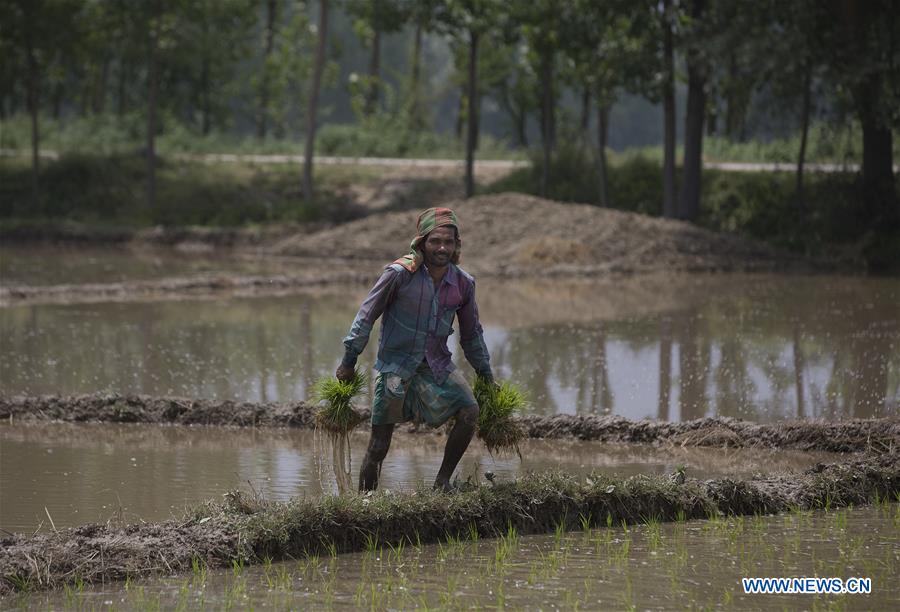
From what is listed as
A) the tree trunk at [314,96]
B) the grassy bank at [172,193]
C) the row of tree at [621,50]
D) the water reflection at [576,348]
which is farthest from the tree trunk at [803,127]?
the tree trunk at [314,96]

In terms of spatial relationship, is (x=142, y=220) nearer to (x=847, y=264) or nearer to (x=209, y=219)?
(x=209, y=219)

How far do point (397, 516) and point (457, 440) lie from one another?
717 mm

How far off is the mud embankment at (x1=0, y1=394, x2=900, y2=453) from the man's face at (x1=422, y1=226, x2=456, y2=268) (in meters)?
2.57

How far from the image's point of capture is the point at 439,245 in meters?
7.63

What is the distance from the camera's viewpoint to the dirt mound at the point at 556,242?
25703 mm

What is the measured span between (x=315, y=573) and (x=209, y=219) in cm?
2893

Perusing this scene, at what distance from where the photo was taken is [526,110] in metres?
46.9

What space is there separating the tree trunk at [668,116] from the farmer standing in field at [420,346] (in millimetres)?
22118

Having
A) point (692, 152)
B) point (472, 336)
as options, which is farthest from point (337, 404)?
point (692, 152)

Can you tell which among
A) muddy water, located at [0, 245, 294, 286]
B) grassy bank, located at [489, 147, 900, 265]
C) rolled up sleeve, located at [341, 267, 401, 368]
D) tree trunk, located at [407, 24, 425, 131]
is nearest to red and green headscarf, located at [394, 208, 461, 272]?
rolled up sleeve, located at [341, 267, 401, 368]

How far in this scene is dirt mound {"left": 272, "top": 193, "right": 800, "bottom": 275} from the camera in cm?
2570

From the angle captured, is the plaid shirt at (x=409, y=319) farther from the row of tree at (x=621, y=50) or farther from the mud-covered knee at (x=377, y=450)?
the row of tree at (x=621, y=50)

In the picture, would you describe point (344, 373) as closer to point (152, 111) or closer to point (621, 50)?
point (621, 50)

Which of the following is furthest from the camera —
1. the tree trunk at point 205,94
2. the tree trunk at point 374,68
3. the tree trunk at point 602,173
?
the tree trunk at point 205,94
